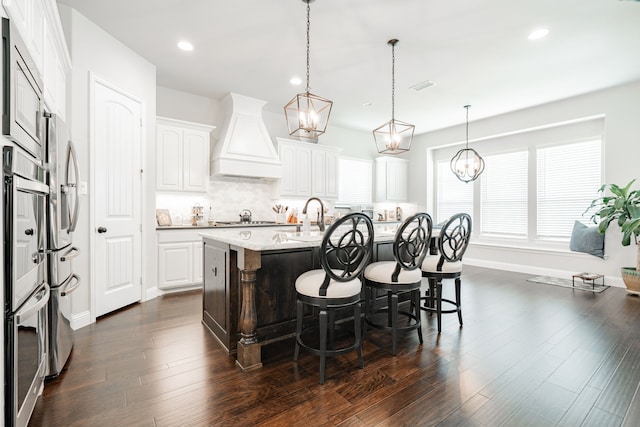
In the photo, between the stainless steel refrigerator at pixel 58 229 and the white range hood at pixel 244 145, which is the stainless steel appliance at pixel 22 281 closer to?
the stainless steel refrigerator at pixel 58 229

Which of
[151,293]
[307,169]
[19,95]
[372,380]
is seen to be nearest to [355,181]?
[307,169]

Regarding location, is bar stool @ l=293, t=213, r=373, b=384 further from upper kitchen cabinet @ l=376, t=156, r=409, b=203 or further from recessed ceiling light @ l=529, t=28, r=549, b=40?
upper kitchen cabinet @ l=376, t=156, r=409, b=203

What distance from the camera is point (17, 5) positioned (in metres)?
1.56

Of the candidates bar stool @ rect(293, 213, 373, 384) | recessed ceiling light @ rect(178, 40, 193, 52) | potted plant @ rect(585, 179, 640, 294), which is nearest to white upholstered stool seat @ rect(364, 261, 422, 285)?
bar stool @ rect(293, 213, 373, 384)

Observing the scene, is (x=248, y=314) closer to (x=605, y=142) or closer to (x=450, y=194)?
(x=605, y=142)

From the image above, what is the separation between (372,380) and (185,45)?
12.6ft

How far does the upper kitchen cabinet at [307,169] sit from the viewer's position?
5648mm

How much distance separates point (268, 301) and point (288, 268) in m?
0.30

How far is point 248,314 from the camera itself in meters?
2.18

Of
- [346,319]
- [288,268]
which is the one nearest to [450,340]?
[346,319]

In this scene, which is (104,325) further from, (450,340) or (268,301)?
(450,340)

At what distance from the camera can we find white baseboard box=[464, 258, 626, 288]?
4.64 metres

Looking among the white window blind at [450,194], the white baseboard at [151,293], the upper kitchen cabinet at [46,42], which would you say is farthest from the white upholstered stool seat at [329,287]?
the white window blind at [450,194]

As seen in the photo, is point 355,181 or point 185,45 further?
point 355,181
